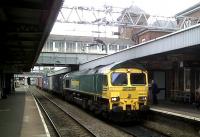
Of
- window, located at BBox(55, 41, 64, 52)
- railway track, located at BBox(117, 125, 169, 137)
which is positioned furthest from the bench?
window, located at BBox(55, 41, 64, 52)

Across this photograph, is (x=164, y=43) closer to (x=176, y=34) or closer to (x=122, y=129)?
(x=176, y=34)

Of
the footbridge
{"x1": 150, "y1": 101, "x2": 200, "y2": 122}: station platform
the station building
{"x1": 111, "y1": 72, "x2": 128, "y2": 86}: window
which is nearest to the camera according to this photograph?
{"x1": 150, "y1": 101, "x2": 200, "y2": 122}: station platform

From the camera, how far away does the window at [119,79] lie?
16.9m

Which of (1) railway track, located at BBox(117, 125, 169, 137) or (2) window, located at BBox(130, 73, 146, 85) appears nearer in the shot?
(1) railway track, located at BBox(117, 125, 169, 137)

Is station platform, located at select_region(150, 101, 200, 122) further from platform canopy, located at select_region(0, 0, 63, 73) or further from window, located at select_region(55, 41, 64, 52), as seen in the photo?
window, located at select_region(55, 41, 64, 52)

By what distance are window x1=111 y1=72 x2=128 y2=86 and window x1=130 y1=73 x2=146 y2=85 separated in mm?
333

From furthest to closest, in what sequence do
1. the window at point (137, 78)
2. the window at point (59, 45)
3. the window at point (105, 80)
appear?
the window at point (59, 45)
the window at point (137, 78)
the window at point (105, 80)

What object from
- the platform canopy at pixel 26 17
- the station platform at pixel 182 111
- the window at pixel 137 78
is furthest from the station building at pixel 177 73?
the platform canopy at pixel 26 17

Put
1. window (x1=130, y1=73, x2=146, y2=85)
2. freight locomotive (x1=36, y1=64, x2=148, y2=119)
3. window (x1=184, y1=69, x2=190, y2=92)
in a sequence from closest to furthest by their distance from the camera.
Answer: freight locomotive (x1=36, y1=64, x2=148, y2=119) → window (x1=130, y1=73, x2=146, y2=85) → window (x1=184, y1=69, x2=190, y2=92)

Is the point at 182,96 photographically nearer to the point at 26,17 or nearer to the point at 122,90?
the point at 122,90

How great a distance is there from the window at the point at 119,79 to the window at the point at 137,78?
0.33 metres

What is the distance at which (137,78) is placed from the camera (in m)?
17.4

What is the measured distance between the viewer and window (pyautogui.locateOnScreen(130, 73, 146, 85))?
17.3 meters

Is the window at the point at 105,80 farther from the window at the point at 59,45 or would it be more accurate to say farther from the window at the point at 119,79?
the window at the point at 59,45
